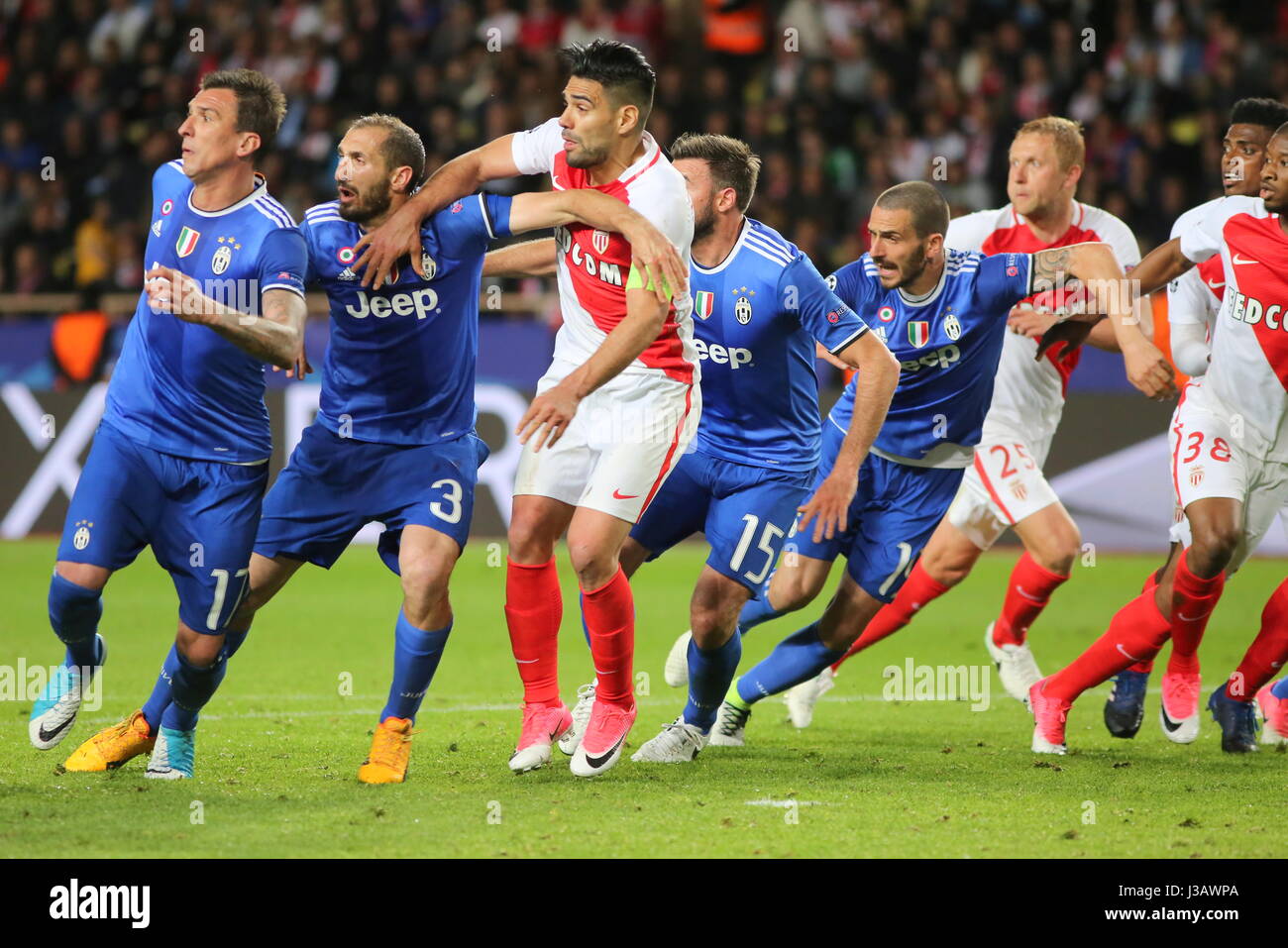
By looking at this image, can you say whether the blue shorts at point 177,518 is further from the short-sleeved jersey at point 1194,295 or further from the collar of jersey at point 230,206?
the short-sleeved jersey at point 1194,295

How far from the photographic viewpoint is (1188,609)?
6.86 meters

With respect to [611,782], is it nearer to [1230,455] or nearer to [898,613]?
[898,613]

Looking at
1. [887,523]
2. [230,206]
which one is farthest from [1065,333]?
[230,206]

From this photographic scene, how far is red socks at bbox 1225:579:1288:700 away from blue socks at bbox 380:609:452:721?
11.3ft

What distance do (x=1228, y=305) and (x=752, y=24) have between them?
41.8ft

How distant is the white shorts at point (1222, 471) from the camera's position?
21.7 ft

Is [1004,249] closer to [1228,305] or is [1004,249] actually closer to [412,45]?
[1228,305]

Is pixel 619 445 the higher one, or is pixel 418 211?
pixel 418 211

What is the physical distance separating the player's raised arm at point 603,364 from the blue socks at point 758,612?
2013 millimetres

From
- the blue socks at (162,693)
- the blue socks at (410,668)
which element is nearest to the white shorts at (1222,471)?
the blue socks at (410,668)

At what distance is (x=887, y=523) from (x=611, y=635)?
165 cm

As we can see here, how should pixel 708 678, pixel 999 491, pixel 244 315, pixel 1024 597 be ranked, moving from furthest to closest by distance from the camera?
pixel 1024 597 < pixel 999 491 < pixel 708 678 < pixel 244 315

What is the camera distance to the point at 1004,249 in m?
8.23

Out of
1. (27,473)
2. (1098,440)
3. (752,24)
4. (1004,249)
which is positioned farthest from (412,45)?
(1004,249)
